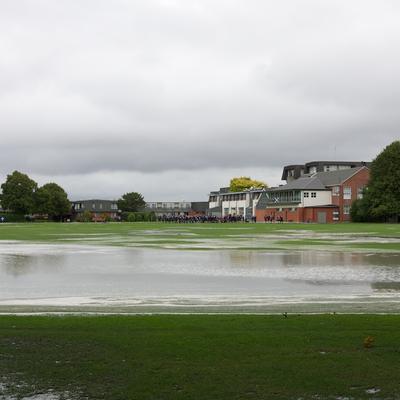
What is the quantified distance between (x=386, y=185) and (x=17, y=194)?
9578 centimetres

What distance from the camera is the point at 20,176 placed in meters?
166

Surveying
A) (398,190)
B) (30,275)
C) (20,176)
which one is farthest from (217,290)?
(20,176)

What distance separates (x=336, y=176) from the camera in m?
146

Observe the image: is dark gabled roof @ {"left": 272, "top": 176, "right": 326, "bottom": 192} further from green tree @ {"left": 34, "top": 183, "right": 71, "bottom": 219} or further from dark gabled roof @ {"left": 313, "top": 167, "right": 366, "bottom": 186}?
green tree @ {"left": 34, "top": 183, "right": 71, "bottom": 219}

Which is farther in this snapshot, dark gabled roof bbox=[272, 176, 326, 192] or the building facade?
the building facade

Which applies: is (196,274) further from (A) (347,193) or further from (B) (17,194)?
(B) (17,194)

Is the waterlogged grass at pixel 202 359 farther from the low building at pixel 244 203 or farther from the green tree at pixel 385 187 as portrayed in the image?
the low building at pixel 244 203

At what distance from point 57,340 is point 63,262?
21339 millimetres

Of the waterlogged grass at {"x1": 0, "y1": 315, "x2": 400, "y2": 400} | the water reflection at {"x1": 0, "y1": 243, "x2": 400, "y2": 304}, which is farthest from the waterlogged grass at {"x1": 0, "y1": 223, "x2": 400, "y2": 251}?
the waterlogged grass at {"x1": 0, "y1": 315, "x2": 400, "y2": 400}

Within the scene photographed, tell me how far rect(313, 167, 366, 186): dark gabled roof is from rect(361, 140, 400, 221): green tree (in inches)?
878

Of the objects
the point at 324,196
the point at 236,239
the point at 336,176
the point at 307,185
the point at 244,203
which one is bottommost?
the point at 236,239

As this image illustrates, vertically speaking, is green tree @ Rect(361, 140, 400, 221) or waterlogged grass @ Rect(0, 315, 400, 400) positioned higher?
green tree @ Rect(361, 140, 400, 221)

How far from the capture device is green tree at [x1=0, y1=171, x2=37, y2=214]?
16312 centimetres

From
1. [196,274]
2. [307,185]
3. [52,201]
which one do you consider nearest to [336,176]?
[307,185]
